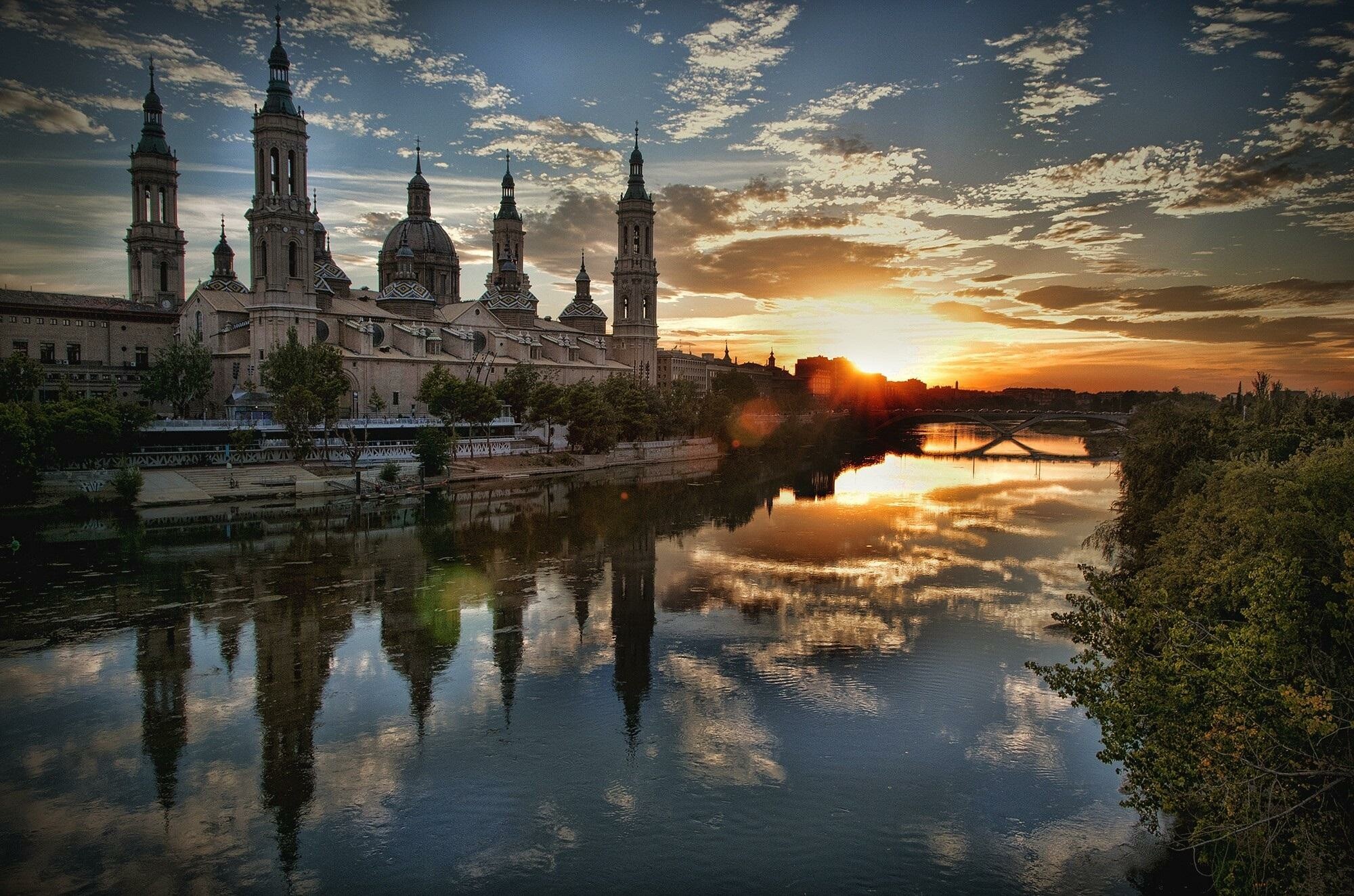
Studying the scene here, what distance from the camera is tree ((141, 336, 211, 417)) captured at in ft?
198

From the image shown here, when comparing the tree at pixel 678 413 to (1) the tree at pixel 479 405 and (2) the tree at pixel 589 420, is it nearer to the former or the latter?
(2) the tree at pixel 589 420

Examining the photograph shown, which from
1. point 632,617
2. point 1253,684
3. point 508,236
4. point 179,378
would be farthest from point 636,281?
point 1253,684

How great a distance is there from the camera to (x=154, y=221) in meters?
76.8

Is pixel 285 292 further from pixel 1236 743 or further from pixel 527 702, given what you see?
pixel 1236 743

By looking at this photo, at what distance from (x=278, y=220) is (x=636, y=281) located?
161ft

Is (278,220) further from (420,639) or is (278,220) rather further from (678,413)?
(420,639)

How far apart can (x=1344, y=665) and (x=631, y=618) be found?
66.1 feet

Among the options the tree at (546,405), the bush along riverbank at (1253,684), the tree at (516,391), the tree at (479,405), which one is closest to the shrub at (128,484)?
the tree at (479,405)

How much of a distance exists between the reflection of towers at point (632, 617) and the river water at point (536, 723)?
0.54ft

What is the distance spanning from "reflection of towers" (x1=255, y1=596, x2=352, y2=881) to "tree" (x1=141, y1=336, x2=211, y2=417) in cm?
3896

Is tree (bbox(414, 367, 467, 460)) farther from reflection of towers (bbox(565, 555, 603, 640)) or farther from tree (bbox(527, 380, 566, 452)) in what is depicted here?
reflection of towers (bbox(565, 555, 603, 640))

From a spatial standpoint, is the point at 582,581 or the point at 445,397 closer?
the point at 582,581

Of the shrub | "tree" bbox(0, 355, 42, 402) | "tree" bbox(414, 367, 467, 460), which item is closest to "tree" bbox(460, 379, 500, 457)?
"tree" bbox(414, 367, 467, 460)

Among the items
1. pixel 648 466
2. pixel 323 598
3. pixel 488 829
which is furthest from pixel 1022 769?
pixel 648 466
